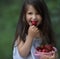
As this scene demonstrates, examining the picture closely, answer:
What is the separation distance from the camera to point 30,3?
7.16 feet

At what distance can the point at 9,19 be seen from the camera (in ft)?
9.78

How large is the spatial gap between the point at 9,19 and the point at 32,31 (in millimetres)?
977

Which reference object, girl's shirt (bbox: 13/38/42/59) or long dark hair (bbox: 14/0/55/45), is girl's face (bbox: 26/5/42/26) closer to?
long dark hair (bbox: 14/0/55/45)

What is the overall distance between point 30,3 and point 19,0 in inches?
32.3

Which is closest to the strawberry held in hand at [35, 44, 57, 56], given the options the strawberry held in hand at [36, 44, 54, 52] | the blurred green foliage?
the strawberry held in hand at [36, 44, 54, 52]

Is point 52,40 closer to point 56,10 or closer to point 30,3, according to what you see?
point 30,3

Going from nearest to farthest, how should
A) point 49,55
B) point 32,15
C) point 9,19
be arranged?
1. point 49,55
2. point 32,15
3. point 9,19

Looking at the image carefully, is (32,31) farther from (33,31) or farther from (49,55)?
(49,55)

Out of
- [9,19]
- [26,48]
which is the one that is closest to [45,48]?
[26,48]

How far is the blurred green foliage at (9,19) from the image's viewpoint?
Answer: 2.96m

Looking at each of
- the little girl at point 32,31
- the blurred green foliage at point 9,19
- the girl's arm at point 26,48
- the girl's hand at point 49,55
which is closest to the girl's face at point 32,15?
the little girl at point 32,31

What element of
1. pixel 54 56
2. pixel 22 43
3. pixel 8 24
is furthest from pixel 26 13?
pixel 8 24

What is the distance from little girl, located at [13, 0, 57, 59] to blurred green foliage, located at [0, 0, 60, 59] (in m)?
0.72

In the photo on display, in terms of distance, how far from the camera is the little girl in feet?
6.79
